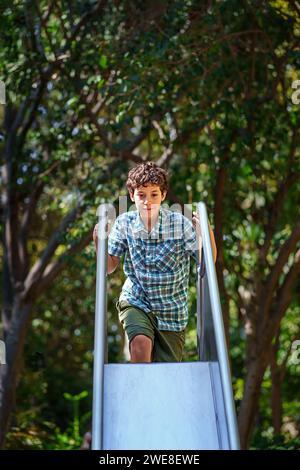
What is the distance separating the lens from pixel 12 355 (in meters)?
8.59

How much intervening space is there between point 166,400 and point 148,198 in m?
1.23

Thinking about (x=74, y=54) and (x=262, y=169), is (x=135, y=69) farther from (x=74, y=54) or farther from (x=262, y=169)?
(x=262, y=169)

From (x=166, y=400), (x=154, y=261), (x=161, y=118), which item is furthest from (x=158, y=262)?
(x=161, y=118)

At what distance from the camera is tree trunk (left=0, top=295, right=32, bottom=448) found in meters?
8.52

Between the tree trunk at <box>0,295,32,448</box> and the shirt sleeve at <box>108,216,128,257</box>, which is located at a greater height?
the tree trunk at <box>0,295,32,448</box>

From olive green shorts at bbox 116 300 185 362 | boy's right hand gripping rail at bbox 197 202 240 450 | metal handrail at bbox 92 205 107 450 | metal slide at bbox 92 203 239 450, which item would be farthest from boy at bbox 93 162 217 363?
metal slide at bbox 92 203 239 450

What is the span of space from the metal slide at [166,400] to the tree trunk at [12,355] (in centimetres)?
468

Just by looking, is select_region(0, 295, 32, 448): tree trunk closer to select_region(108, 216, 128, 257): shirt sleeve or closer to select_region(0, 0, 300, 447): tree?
select_region(0, 0, 300, 447): tree

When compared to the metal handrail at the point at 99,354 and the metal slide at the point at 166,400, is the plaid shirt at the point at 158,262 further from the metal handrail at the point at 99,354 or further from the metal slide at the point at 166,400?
the metal slide at the point at 166,400

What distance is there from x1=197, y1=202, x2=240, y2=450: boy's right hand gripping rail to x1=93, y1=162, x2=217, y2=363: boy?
13 cm

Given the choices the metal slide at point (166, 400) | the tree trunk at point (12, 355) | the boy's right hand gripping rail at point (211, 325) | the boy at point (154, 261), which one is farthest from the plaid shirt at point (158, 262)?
the tree trunk at point (12, 355)

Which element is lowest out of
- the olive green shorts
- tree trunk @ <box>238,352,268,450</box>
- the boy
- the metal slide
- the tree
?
the metal slide

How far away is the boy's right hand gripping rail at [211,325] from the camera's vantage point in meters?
3.62
